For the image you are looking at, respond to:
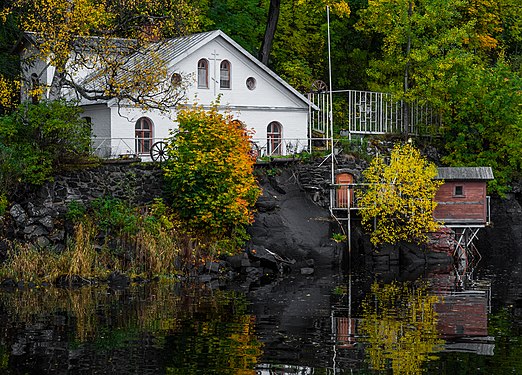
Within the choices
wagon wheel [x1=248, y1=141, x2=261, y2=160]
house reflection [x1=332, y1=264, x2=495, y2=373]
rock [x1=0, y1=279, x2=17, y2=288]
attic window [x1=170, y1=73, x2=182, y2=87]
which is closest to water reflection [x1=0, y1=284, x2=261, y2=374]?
rock [x1=0, y1=279, x2=17, y2=288]

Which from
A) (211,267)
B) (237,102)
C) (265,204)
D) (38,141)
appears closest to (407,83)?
(237,102)

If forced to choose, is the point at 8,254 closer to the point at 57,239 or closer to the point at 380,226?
the point at 57,239

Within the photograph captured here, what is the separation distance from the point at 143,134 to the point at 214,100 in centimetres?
394

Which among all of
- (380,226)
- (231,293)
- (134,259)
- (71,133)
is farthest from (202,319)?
(380,226)

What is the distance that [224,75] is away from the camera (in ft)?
161

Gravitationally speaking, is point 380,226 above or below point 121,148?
below

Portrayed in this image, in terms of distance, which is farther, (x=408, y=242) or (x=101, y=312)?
(x=408, y=242)

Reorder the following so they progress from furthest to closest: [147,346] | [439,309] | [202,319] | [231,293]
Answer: [231,293] → [439,309] → [202,319] → [147,346]

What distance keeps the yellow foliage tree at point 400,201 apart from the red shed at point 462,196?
1.67 m

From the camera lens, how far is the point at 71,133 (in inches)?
1624

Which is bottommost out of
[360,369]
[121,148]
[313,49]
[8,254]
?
[360,369]

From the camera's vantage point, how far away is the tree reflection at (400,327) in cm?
2516

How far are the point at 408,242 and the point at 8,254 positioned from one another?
17.4 meters

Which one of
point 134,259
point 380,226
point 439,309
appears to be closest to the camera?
point 439,309
